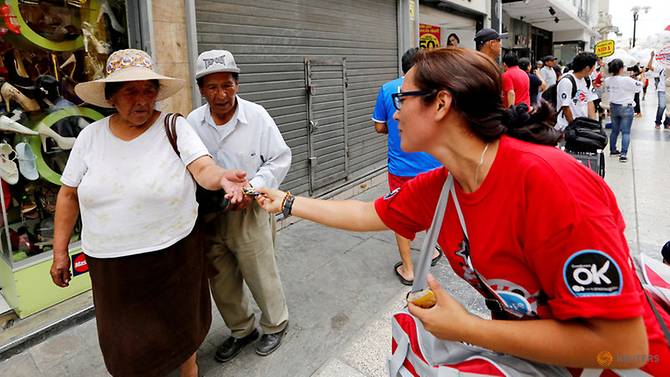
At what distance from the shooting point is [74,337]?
3.28m

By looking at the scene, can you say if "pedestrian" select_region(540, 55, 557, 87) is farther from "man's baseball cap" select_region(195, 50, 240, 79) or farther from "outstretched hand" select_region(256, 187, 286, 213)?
"outstretched hand" select_region(256, 187, 286, 213)

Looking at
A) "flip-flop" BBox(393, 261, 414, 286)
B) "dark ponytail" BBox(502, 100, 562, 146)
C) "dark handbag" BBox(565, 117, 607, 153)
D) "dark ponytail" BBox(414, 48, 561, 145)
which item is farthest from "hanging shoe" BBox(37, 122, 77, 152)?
"dark handbag" BBox(565, 117, 607, 153)

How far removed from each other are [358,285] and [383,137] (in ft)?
14.0

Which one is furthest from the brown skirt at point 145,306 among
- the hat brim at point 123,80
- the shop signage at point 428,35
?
the shop signage at point 428,35

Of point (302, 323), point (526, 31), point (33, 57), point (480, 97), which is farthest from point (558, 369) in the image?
point (526, 31)

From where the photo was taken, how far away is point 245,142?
9.12 ft

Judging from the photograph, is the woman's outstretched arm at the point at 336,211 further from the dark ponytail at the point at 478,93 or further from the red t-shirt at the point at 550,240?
the dark ponytail at the point at 478,93

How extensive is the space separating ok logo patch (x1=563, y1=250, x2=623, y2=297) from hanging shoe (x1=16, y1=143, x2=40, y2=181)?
3674 mm

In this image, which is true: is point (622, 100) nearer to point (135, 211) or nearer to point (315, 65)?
point (315, 65)

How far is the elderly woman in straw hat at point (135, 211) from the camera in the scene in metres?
2.12

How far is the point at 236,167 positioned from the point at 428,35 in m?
8.68

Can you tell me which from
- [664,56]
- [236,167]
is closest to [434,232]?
[236,167]

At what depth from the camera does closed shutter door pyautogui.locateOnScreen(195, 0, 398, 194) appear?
4770mm

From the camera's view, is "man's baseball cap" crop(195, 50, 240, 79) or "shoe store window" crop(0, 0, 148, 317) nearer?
"man's baseball cap" crop(195, 50, 240, 79)
